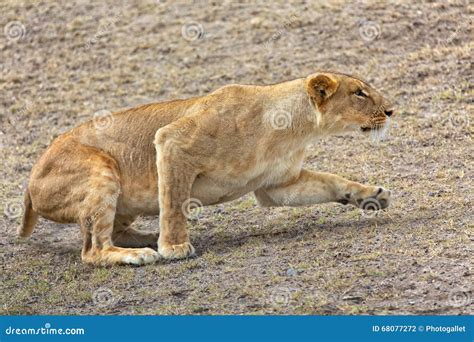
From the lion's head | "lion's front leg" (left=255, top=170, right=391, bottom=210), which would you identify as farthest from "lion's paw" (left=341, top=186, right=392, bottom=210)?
the lion's head

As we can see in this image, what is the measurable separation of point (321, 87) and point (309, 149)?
3.13 m

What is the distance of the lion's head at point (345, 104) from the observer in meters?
8.06

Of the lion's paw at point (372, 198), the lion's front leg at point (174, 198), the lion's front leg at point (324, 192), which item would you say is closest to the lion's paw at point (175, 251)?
the lion's front leg at point (174, 198)

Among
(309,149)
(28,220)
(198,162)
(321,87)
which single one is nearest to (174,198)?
(198,162)

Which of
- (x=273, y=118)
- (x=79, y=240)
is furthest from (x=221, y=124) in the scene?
(x=79, y=240)

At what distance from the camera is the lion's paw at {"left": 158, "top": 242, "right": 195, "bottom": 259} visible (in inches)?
307

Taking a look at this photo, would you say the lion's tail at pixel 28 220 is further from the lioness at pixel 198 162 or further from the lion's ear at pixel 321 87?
the lion's ear at pixel 321 87

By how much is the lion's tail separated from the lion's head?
8.24 ft

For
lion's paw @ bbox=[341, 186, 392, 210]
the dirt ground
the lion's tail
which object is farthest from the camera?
the lion's tail

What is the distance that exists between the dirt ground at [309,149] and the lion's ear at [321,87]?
1.06m

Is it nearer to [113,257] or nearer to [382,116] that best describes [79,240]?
[113,257]

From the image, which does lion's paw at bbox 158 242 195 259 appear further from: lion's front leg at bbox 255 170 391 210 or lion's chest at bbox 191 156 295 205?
lion's front leg at bbox 255 170 391 210

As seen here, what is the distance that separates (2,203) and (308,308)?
16.3 ft

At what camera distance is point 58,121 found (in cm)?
1295
